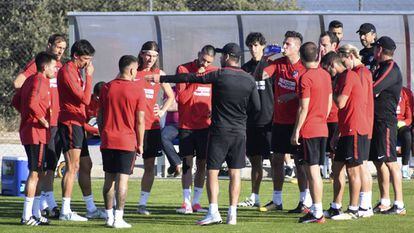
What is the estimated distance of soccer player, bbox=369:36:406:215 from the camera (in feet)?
47.2

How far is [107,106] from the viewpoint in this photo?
512 inches

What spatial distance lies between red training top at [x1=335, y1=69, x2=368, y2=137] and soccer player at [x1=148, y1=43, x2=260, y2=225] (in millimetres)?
1115

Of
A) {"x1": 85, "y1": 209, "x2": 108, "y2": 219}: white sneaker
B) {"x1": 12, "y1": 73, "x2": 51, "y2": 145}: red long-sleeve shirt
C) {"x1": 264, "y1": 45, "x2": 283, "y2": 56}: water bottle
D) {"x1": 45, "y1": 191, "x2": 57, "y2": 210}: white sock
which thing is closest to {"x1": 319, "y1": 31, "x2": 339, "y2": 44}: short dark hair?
{"x1": 264, "y1": 45, "x2": 283, "y2": 56}: water bottle

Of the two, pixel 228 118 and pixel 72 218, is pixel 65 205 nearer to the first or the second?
pixel 72 218

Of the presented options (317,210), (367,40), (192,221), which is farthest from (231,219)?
(367,40)

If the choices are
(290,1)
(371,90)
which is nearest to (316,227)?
(371,90)

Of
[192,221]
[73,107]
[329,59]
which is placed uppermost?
[329,59]

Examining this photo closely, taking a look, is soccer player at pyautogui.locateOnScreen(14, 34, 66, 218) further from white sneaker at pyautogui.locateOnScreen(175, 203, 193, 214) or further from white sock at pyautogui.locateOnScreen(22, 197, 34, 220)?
white sneaker at pyautogui.locateOnScreen(175, 203, 193, 214)

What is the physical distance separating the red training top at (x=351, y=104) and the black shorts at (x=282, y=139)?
97 centimetres

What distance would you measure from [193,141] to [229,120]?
1795 millimetres

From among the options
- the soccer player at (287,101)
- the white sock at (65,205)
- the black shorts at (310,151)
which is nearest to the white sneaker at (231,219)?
the black shorts at (310,151)

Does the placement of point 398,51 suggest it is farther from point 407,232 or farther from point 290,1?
point 290,1

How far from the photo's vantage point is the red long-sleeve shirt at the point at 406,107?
1876 cm

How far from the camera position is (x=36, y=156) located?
13.3m
